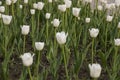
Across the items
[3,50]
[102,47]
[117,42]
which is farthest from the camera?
[102,47]

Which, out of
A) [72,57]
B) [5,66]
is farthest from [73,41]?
[5,66]

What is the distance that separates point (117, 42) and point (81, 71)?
21.1 inches

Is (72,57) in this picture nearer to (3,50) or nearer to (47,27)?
(47,27)

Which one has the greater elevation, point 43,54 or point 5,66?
point 5,66

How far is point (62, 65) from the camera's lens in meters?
3.60

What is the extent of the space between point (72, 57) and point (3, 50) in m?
0.82

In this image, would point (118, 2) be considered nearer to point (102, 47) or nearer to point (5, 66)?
point (102, 47)

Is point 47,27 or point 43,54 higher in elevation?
point 47,27

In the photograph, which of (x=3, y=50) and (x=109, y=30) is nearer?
(x=3, y=50)

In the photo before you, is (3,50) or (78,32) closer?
(3,50)

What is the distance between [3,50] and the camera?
344 centimetres

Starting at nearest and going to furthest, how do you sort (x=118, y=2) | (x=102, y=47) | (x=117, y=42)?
(x=117, y=42)
(x=102, y=47)
(x=118, y=2)

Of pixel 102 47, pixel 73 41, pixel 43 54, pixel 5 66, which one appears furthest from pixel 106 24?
pixel 5 66

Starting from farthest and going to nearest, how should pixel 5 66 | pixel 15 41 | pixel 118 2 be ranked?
pixel 118 2
pixel 15 41
pixel 5 66
